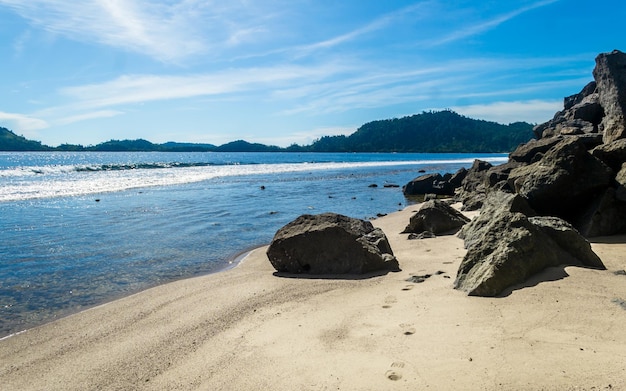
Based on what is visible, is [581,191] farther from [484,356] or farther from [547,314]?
[484,356]

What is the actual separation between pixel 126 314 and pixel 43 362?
156cm

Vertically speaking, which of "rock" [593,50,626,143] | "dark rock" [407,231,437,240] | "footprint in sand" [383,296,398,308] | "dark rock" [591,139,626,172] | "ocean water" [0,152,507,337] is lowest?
"ocean water" [0,152,507,337]

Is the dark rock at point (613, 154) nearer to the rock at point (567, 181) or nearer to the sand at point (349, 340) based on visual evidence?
the rock at point (567, 181)

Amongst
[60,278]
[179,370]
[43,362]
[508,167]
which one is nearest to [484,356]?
[179,370]

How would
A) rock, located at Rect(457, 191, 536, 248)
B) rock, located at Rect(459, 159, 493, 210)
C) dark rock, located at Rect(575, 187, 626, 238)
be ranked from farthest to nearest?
rock, located at Rect(459, 159, 493, 210), dark rock, located at Rect(575, 187, 626, 238), rock, located at Rect(457, 191, 536, 248)

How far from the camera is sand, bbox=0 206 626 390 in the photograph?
380cm

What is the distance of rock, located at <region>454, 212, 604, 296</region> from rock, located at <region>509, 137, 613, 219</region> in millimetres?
2524

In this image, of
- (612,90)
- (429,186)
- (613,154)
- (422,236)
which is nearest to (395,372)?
(422,236)

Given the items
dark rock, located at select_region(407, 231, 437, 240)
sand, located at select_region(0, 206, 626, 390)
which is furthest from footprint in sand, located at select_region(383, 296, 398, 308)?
dark rock, located at select_region(407, 231, 437, 240)

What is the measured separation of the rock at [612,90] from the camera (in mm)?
11202

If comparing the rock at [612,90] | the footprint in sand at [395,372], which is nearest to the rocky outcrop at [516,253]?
the footprint in sand at [395,372]

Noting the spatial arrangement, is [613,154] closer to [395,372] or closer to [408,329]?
[408,329]

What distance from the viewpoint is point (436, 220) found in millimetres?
11508

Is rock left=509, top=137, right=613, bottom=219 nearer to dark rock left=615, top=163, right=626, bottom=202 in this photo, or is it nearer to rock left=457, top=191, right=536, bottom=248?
dark rock left=615, top=163, right=626, bottom=202
